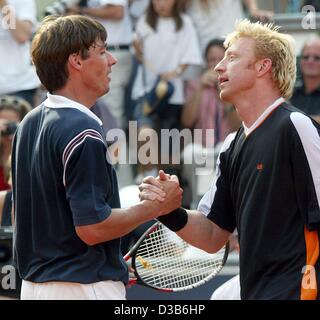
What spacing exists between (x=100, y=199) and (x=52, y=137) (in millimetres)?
309

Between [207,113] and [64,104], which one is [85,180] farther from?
[207,113]

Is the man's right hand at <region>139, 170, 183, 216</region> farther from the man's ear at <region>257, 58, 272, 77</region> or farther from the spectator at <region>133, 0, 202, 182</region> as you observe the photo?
the spectator at <region>133, 0, 202, 182</region>

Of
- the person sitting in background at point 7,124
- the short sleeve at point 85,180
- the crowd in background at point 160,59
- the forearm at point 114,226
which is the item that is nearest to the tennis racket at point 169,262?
the forearm at point 114,226

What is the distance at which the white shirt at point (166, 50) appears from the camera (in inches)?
295

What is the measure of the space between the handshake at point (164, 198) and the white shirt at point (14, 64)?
3.33 meters

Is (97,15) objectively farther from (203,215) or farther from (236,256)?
(203,215)

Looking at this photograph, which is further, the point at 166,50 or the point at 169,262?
the point at 166,50

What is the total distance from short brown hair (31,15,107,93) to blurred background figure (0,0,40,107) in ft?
11.2

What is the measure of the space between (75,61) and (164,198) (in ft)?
2.19

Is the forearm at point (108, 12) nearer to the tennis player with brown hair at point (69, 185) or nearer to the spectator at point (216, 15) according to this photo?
the spectator at point (216, 15)

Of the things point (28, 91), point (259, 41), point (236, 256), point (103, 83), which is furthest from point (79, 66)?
point (28, 91)

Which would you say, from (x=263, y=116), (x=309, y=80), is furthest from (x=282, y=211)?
(x=309, y=80)

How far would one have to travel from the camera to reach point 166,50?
7551 millimetres

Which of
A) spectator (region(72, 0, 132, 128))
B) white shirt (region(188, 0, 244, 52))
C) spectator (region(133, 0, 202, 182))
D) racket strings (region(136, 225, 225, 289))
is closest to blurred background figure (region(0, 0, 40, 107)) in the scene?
spectator (region(72, 0, 132, 128))
